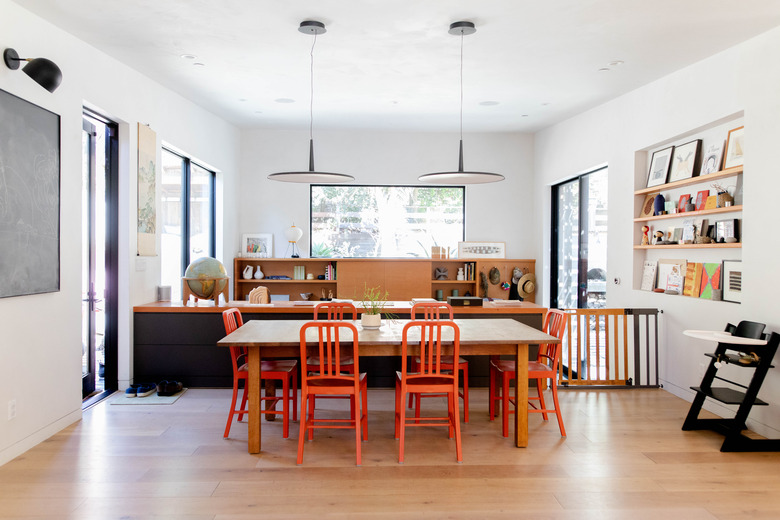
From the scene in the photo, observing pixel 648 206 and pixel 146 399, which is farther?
pixel 648 206

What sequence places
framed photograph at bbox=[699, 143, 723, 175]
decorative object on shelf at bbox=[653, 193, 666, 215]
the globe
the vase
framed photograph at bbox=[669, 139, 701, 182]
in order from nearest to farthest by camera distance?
the vase, framed photograph at bbox=[699, 143, 723, 175], framed photograph at bbox=[669, 139, 701, 182], decorative object on shelf at bbox=[653, 193, 666, 215], the globe

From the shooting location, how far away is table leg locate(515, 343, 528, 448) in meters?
3.78

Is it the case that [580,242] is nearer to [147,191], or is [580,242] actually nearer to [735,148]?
[735,148]

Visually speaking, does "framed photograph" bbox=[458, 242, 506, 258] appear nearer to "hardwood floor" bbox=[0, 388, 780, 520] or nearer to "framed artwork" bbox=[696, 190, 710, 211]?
"framed artwork" bbox=[696, 190, 710, 211]

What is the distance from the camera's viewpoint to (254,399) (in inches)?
144

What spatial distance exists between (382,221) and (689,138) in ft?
14.2

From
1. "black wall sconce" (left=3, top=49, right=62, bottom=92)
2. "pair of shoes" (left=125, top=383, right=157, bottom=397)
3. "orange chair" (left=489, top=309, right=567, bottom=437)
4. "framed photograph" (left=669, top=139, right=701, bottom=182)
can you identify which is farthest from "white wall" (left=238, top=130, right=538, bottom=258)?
"black wall sconce" (left=3, top=49, right=62, bottom=92)

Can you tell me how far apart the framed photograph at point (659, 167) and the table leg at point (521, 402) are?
104 inches

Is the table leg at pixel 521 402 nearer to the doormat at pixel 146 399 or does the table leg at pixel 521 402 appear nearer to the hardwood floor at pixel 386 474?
the hardwood floor at pixel 386 474

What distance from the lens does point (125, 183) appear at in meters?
5.08

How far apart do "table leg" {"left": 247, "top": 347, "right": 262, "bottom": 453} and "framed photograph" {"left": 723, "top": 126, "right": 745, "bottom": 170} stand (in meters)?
3.96

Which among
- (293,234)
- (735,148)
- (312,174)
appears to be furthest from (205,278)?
(735,148)

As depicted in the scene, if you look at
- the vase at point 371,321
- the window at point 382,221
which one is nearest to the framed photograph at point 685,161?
the vase at point 371,321

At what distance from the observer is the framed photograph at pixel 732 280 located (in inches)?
173
